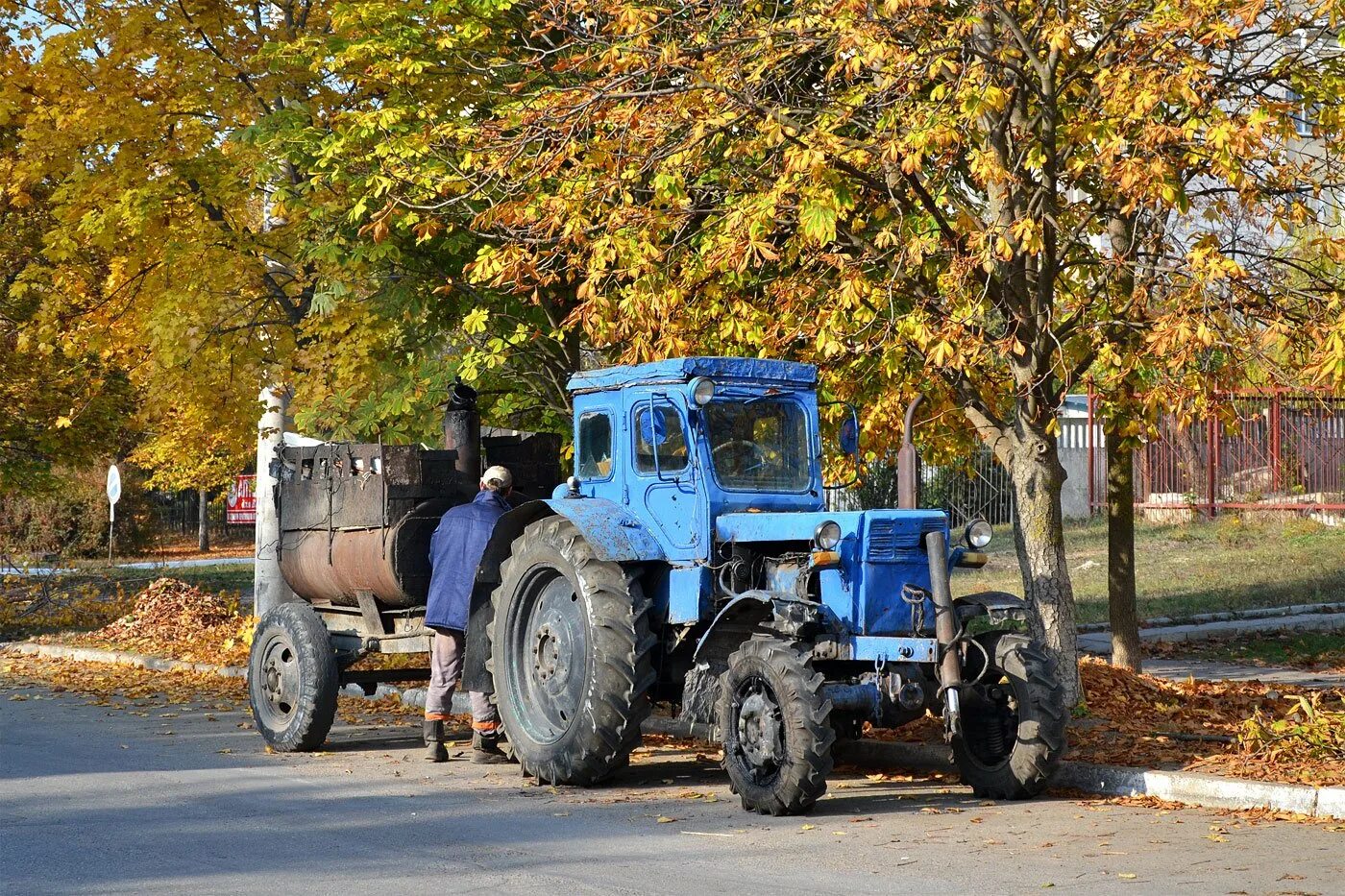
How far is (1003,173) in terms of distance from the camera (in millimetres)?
10805

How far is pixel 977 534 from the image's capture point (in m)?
10.1

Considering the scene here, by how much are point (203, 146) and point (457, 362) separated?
16.9ft

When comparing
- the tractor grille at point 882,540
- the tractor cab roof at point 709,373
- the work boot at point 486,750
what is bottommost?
the work boot at point 486,750

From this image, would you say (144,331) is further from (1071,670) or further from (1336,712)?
(1336,712)

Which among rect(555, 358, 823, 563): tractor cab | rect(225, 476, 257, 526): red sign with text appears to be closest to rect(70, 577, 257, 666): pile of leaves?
rect(555, 358, 823, 563): tractor cab

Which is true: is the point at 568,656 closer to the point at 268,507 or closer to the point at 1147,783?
the point at 1147,783

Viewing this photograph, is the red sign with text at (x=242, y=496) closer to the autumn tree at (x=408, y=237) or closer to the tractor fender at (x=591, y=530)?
the autumn tree at (x=408, y=237)

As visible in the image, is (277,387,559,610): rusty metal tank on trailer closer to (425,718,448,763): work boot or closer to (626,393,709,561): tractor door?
(425,718,448,763): work boot

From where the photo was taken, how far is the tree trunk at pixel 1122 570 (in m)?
13.8

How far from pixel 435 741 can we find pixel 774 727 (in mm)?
3581

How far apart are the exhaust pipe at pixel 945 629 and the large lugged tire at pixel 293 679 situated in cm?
494

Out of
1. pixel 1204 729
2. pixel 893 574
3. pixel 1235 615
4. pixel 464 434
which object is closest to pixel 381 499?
pixel 464 434

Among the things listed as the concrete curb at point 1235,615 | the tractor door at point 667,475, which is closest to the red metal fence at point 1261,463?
the concrete curb at point 1235,615

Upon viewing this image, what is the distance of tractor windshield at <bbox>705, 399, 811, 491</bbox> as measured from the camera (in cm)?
1067
